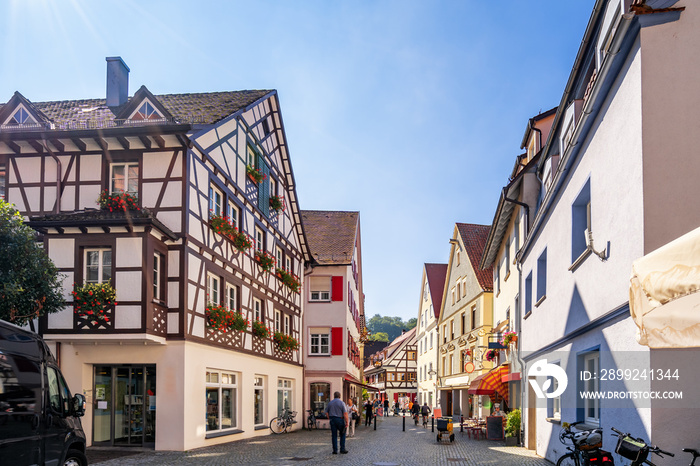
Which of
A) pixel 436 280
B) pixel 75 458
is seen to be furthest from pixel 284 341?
pixel 436 280

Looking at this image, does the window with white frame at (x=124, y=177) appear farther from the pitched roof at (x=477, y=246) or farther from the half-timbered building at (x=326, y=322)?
the pitched roof at (x=477, y=246)

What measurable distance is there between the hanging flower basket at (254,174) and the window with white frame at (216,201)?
7.67ft

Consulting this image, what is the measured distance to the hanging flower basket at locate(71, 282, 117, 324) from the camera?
15562 millimetres

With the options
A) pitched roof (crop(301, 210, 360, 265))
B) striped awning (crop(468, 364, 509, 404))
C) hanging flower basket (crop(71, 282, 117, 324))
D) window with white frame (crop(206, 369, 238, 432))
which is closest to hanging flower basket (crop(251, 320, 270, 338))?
window with white frame (crop(206, 369, 238, 432))

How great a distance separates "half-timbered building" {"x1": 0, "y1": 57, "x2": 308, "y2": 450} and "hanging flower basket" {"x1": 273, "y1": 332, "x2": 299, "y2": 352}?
436cm

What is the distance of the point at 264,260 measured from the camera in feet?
78.2

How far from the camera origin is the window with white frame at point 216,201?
1916cm

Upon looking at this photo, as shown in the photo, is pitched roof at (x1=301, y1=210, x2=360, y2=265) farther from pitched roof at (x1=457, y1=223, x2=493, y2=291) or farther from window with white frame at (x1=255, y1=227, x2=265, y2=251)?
window with white frame at (x1=255, y1=227, x2=265, y2=251)

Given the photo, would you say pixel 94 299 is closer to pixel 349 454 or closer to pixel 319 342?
pixel 349 454

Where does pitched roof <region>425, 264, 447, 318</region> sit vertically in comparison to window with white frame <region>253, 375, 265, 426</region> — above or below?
above

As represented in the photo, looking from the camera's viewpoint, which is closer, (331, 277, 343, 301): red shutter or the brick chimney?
the brick chimney

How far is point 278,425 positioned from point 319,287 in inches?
368

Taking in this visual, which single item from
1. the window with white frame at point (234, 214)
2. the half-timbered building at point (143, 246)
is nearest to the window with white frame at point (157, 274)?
the half-timbered building at point (143, 246)

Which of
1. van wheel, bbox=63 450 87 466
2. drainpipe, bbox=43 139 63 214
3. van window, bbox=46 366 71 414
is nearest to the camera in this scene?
van window, bbox=46 366 71 414
